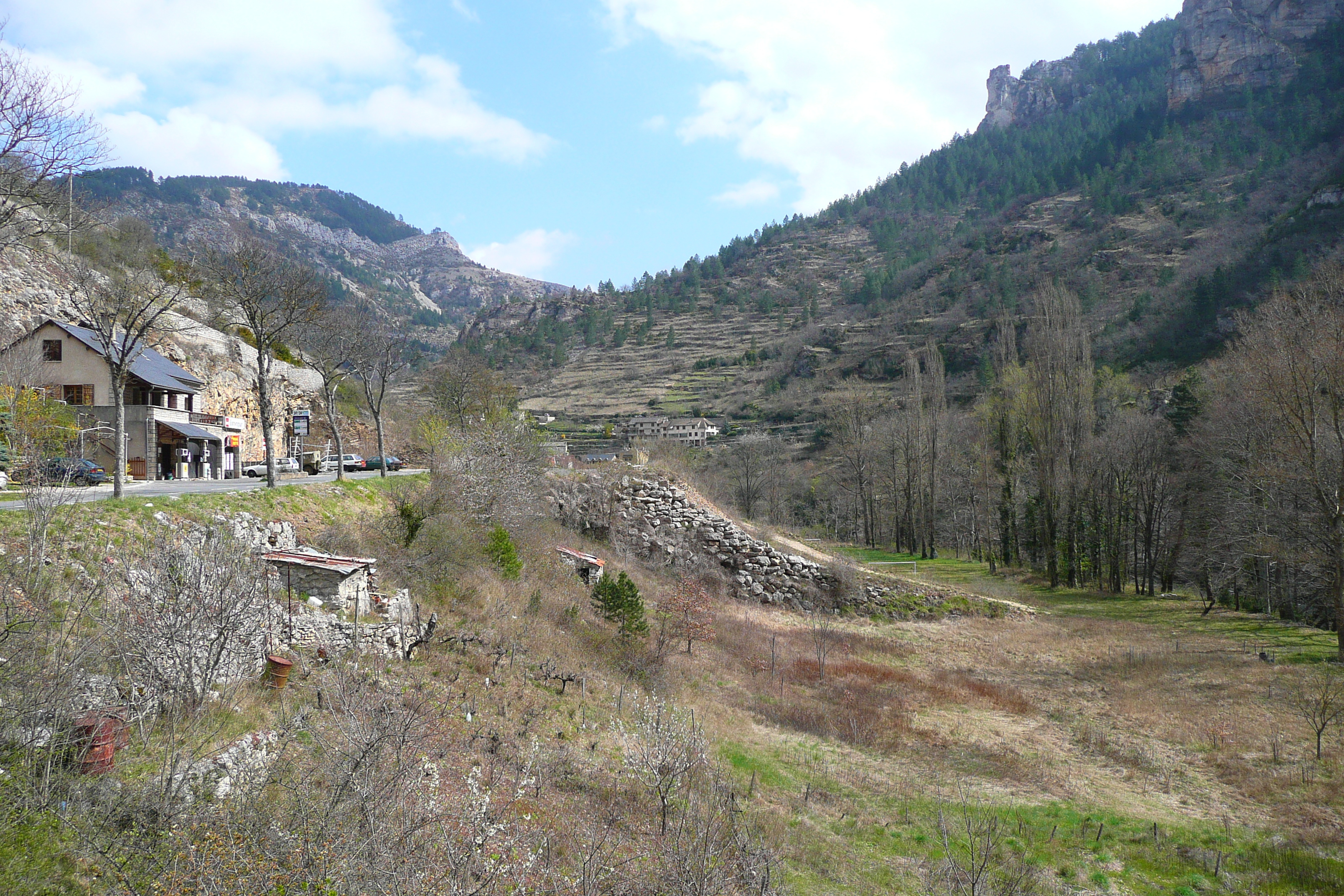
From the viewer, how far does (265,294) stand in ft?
68.9

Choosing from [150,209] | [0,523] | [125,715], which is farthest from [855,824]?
[150,209]

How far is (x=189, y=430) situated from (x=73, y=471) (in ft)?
74.5

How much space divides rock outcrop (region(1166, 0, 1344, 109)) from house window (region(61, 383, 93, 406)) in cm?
18455

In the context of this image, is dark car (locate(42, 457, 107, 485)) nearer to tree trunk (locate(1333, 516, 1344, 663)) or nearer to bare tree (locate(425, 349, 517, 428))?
bare tree (locate(425, 349, 517, 428))

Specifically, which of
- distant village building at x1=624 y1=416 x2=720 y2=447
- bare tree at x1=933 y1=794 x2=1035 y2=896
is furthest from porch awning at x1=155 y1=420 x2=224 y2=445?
distant village building at x1=624 y1=416 x2=720 y2=447

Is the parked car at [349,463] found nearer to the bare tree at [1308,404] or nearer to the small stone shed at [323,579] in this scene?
the small stone shed at [323,579]

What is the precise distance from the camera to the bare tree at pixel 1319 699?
47.3 ft

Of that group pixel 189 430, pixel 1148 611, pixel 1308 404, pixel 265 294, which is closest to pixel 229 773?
pixel 265 294

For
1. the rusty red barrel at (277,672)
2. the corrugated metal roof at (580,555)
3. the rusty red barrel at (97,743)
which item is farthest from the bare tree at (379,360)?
the rusty red barrel at (97,743)

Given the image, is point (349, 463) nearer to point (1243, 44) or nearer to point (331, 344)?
point (331, 344)

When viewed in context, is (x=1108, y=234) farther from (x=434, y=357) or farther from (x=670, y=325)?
(x=434, y=357)

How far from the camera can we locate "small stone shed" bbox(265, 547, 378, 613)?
13.0m

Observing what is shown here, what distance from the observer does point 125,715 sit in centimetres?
763

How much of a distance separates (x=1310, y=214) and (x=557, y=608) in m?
107
